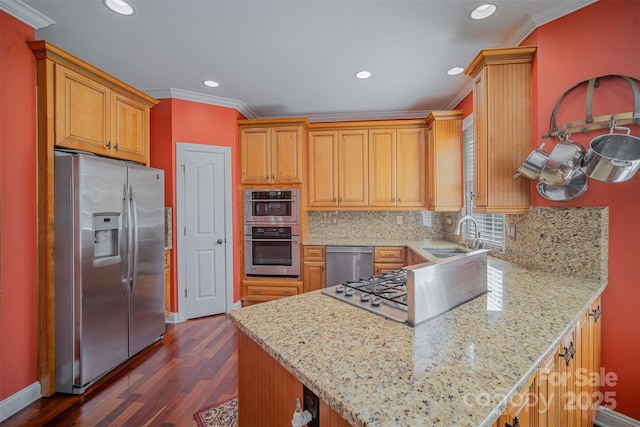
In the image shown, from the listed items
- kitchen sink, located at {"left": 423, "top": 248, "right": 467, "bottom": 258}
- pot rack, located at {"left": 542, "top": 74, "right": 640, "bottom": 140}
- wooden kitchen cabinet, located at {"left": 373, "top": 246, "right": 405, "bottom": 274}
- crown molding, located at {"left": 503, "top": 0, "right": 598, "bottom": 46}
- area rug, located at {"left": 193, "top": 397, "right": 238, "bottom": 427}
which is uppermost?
crown molding, located at {"left": 503, "top": 0, "right": 598, "bottom": 46}

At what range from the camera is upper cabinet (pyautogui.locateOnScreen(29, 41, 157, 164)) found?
192cm

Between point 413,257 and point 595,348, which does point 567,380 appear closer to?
point 595,348

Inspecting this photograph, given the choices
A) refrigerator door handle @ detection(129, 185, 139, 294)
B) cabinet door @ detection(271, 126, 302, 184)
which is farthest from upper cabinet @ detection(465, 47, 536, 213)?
refrigerator door handle @ detection(129, 185, 139, 294)

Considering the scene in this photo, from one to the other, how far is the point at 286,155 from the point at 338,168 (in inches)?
27.8

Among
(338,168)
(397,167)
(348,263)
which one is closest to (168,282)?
(348,263)

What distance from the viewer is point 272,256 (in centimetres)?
357

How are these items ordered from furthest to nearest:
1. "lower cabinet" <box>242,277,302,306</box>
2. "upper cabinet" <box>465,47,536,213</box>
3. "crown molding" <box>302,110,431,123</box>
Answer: "crown molding" <box>302,110,431,123</box>, "lower cabinet" <box>242,277,302,306</box>, "upper cabinet" <box>465,47,536,213</box>

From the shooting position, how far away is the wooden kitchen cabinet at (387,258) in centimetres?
336

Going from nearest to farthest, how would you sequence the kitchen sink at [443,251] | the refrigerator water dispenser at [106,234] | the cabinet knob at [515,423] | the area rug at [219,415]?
the cabinet knob at [515,423] → the area rug at [219,415] → the refrigerator water dispenser at [106,234] → the kitchen sink at [443,251]

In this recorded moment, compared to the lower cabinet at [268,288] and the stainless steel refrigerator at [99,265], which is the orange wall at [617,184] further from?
the stainless steel refrigerator at [99,265]

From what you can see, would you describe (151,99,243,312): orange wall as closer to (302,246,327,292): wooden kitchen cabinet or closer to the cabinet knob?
(302,246,327,292): wooden kitchen cabinet

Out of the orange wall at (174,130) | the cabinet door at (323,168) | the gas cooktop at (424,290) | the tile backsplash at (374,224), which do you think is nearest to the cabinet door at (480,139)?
the gas cooktop at (424,290)

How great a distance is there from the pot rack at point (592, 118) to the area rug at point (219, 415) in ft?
8.78

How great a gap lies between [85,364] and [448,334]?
242 centimetres
